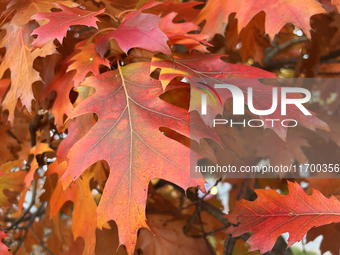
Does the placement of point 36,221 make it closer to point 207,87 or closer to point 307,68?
point 207,87

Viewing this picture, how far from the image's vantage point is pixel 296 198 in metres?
0.44

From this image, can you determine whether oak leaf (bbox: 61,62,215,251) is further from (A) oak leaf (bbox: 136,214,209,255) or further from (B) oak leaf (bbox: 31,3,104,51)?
(A) oak leaf (bbox: 136,214,209,255)

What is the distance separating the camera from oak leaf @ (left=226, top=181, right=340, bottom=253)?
0.42 m

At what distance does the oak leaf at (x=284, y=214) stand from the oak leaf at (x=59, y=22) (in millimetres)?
377

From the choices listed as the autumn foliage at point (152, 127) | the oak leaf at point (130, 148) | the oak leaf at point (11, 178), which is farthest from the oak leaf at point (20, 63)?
the oak leaf at point (11, 178)

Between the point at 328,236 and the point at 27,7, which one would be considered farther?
the point at 328,236

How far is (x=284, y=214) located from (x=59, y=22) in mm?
460

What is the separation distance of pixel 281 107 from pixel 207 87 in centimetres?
10

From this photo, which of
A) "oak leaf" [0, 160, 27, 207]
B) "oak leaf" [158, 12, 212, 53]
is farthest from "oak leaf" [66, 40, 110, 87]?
"oak leaf" [0, 160, 27, 207]

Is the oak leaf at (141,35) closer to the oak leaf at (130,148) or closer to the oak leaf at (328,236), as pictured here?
the oak leaf at (130,148)

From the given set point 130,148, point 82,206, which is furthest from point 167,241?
point 130,148

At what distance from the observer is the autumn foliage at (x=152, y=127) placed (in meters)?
0.36

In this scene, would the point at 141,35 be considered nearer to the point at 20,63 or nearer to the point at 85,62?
the point at 85,62

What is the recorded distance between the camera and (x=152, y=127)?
38 cm
